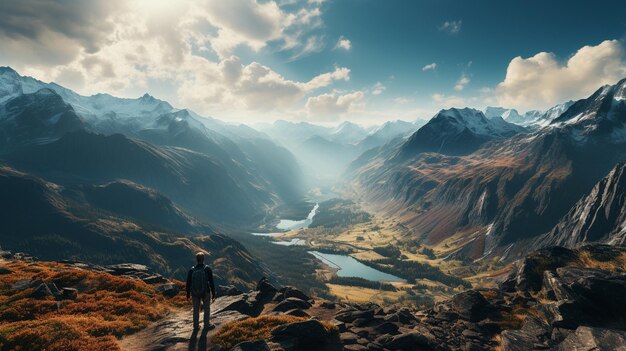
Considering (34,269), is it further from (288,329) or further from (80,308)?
(288,329)

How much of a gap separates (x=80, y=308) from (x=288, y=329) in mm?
22660

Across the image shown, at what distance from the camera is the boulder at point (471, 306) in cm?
4331

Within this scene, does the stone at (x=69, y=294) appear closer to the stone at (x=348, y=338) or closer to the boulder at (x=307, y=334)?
the boulder at (x=307, y=334)

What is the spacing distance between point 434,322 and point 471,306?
6268 mm

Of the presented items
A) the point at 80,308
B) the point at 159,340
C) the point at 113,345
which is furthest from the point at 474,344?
the point at 80,308

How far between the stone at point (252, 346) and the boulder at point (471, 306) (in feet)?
102

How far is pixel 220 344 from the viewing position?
2530 centimetres

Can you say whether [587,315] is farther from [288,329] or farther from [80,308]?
[80,308]

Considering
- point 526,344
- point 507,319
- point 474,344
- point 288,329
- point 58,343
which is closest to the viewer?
point 58,343

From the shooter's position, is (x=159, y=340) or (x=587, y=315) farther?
(x=587, y=315)

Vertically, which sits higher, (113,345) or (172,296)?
(113,345)

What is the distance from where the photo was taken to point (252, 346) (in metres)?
22.6

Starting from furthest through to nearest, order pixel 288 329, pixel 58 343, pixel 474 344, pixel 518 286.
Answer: pixel 518 286, pixel 474 344, pixel 288 329, pixel 58 343

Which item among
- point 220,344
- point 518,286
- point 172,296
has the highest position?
point 220,344
